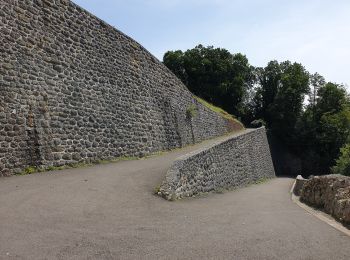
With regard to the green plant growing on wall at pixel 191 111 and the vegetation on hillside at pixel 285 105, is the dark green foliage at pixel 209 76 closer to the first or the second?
the vegetation on hillside at pixel 285 105

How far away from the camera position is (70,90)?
46.9 ft

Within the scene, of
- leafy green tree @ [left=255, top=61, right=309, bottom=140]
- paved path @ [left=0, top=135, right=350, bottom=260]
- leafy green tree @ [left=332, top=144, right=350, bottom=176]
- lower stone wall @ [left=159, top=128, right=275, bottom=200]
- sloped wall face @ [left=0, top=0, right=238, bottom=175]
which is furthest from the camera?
leafy green tree @ [left=255, top=61, right=309, bottom=140]

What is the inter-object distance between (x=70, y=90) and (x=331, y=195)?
28.2 feet

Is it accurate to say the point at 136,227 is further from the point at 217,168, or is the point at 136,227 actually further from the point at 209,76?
the point at 209,76

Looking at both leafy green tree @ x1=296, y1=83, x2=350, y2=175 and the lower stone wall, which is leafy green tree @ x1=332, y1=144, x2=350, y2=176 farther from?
leafy green tree @ x1=296, y1=83, x2=350, y2=175

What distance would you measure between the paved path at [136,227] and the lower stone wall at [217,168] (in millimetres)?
710

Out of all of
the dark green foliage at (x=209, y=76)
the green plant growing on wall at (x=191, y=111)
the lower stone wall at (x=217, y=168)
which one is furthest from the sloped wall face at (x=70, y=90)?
the dark green foliage at (x=209, y=76)

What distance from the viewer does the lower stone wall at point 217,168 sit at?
11305mm

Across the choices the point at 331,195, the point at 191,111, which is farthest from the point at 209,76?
the point at 331,195

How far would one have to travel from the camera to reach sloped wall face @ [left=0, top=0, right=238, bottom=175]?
1188 cm

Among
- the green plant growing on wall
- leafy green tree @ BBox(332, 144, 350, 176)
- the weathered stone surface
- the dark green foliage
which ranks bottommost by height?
leafy green tree @ BBox(332, 144, 350, 176)

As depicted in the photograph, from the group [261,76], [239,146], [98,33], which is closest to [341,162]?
[239,146]

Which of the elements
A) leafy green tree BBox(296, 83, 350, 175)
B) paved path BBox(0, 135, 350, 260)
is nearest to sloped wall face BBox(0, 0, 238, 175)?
paved path BBox(0, 135, 350, 260)

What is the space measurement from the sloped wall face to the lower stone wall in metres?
3.32
